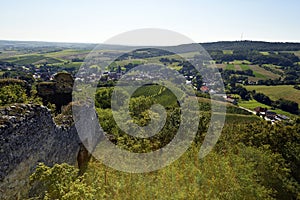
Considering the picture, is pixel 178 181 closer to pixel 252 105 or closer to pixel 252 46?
pixel 252 105

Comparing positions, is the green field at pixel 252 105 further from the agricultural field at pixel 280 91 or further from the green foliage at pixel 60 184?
the green foliage at pixel 60 184

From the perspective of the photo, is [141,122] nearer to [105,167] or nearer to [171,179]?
[105,167]

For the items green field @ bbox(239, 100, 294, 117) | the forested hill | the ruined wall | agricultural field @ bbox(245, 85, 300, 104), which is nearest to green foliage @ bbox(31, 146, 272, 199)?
the ruined wall

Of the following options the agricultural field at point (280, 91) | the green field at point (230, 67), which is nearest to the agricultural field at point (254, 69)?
the green field at point (230, 67)

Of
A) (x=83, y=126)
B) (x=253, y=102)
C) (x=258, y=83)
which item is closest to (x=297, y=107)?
(x=253, y=102)

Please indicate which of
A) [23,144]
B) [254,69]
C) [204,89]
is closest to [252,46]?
[254,69]
